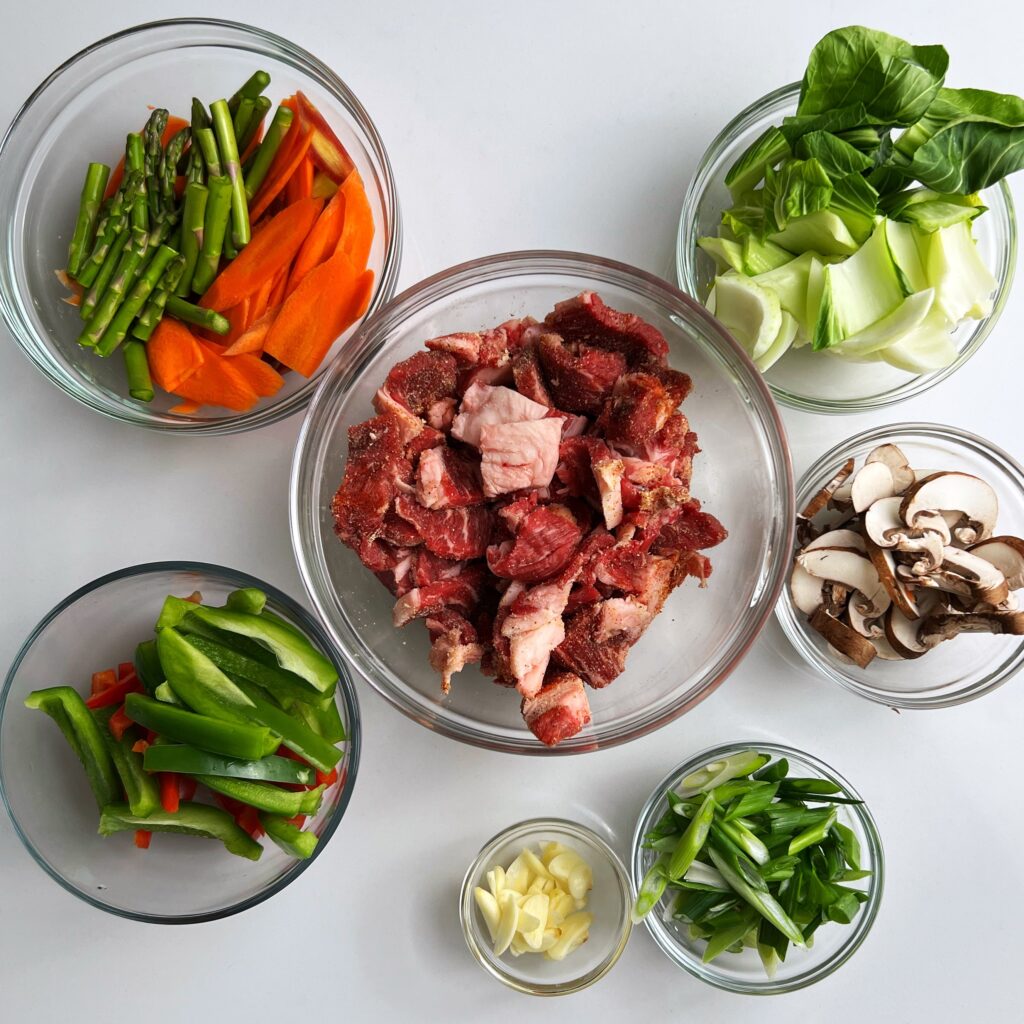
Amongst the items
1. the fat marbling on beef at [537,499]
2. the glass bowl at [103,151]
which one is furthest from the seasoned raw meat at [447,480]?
the glass bowl at [103,151]

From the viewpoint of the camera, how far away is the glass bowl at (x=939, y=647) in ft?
6.44

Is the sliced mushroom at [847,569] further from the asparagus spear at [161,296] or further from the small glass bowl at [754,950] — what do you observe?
the asparagus spear at [161,296]

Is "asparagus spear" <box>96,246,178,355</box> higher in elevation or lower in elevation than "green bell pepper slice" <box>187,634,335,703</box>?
higher

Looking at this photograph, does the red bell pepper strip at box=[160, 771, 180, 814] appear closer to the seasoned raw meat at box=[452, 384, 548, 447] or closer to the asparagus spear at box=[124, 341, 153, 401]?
the asparagus spear at box=[124, 341, 153, 401]

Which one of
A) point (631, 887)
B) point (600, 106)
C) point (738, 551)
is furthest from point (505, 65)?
point (631, 887)

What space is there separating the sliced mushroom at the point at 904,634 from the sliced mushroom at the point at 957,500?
0.21 meters

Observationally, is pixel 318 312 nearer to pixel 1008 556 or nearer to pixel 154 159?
pixel 154 159

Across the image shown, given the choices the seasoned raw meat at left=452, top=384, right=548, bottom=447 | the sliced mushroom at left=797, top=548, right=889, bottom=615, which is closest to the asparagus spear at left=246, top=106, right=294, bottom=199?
the seasoned raw meat at left=452, top=384, right=548, bottom=447

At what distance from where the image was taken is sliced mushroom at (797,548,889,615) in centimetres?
189

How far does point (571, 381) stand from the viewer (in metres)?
1.66

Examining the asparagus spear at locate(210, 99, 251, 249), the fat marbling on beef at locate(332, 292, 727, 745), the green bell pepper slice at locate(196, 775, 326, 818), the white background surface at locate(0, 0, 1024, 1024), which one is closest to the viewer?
the fat marbling on beef at locate(332, 292, 727, 745)

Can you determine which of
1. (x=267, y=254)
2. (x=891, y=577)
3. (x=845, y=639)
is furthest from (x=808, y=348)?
(x=267, y=254)

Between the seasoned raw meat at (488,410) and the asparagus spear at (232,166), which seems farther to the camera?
the asparagus spear at (232,166)

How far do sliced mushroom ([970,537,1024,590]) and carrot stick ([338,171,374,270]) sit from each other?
1.50m
